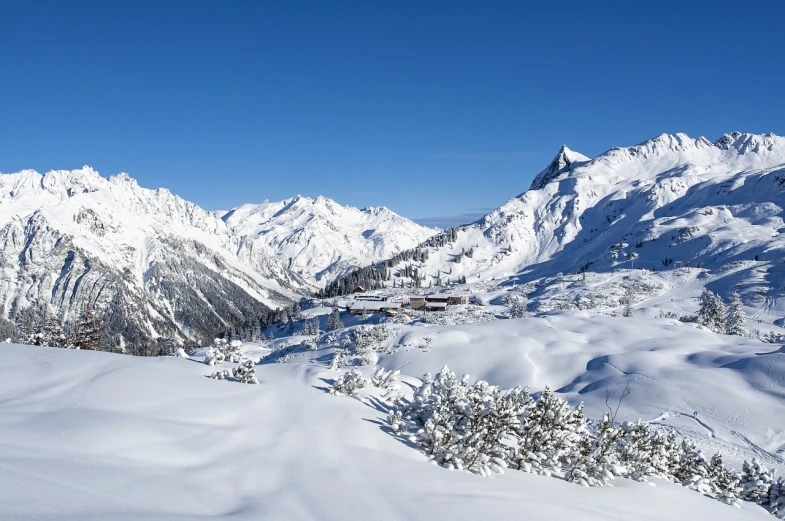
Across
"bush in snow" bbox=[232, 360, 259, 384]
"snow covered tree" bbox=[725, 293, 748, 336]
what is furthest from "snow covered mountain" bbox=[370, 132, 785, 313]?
"bush in snow" bbox=[232, 360, 259, 384]

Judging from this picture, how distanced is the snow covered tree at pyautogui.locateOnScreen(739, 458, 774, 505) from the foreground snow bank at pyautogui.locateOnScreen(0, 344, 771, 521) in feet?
17.1

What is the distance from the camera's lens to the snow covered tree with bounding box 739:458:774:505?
17844 millimetres

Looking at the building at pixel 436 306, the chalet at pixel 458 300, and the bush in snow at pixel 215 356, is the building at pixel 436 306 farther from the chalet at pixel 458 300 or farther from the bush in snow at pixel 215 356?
the bush in snow at pixel 215 356

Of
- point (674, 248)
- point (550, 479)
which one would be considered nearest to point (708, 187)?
point (674, 248)

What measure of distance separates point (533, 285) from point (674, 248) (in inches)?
1882

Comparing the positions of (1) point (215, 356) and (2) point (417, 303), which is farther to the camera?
(2) point (417, 303)

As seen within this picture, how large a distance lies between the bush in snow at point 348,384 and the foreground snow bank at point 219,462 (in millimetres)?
750

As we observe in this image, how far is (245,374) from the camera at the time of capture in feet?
50.1

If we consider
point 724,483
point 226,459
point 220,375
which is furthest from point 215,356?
point 724,483

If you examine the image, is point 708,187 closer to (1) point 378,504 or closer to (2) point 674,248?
(2) point 674,248

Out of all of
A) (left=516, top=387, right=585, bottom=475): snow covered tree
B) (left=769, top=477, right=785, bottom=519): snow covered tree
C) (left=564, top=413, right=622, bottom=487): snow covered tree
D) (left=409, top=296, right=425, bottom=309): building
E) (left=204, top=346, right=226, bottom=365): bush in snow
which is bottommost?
(left=769, top=477, right=785, bottom=519): snow covered tree

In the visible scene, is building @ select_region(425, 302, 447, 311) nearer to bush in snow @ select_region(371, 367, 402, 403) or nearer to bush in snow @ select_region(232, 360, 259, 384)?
bush in snow @ select_region(371, 367, 402, 403)

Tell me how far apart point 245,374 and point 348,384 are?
3559 mm

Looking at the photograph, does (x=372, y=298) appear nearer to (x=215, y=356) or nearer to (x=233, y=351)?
(x=233, y=351)
